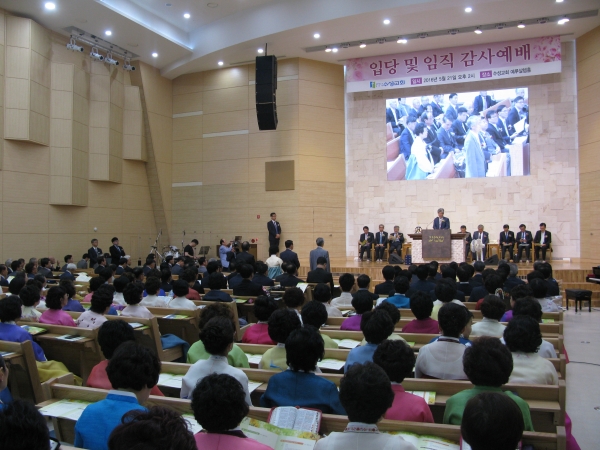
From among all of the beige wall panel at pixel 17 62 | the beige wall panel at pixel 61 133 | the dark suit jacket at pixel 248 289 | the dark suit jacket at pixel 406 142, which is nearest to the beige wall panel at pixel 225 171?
the beige wall panel at pixel 61 133

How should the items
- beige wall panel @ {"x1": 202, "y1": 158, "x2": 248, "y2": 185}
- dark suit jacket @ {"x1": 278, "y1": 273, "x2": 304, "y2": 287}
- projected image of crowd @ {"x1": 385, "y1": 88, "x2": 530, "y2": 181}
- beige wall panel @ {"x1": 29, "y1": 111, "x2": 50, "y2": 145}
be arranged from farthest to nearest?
beige wall panel @ {"x1": 202, "y1": 158, "x2": 248, "y2": 185}
projected image of crowd @ {"x1": 385, "y1": 88, "x2": 530, "y2": 181}
beige wall panel @ {"x1": 29, "y1": 111, "x2": 50, "y2": 145}
dark suit jacket @ {"x1": 278, "y1": 273, "x2": 304, "y2": 287}

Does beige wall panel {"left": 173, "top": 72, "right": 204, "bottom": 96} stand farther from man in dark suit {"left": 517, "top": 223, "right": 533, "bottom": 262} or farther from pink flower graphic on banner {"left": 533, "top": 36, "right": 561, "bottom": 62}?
man in dark suit {"left": 517, "top": 223, "right": 533, "bottom": 262}

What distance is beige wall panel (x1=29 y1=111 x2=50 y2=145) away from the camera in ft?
35.9

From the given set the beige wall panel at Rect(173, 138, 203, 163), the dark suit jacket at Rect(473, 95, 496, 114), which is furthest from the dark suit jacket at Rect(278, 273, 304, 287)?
the beige wall panel at Rect(173, 138, 203, 163)

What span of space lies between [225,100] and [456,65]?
6.47m

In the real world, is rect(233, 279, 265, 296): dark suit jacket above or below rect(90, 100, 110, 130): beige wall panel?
below

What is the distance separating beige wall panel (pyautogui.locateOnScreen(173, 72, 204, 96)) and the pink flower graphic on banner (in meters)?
9.11

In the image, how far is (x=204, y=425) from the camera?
1.67 m

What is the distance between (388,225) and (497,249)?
9.68 feet

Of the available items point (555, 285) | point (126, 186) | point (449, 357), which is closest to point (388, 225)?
point (126, 186)

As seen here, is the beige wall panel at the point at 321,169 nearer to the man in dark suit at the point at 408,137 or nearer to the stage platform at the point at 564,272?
the man in dark suit at the point at 408,137

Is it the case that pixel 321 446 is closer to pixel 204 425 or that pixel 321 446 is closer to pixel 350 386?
pixel 350 386

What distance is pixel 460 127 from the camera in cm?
1339

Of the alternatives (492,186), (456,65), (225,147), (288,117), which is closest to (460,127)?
(456,65)
